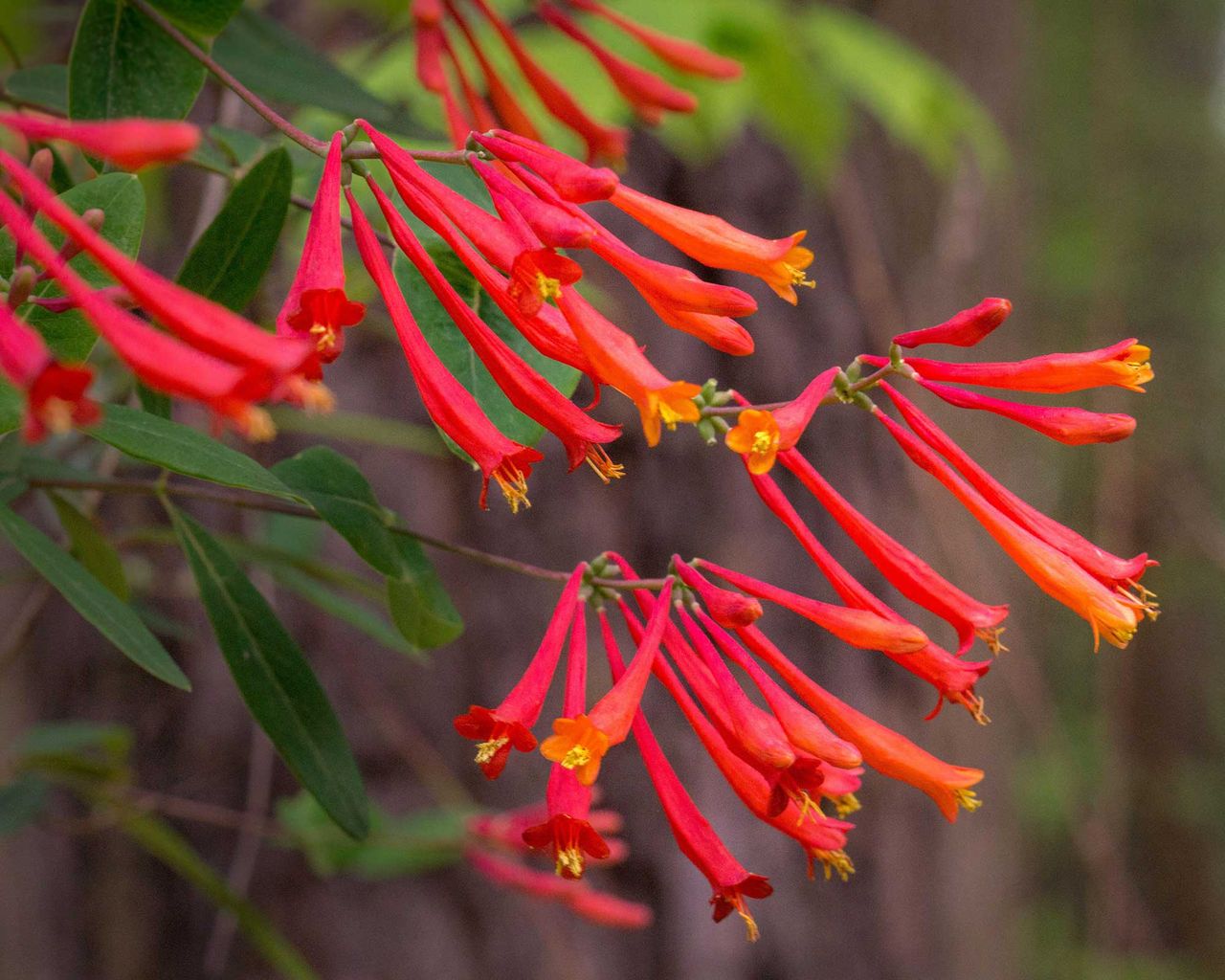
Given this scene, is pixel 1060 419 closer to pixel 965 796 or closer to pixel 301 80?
pixel 965 796

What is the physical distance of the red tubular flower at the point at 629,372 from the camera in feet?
2.04

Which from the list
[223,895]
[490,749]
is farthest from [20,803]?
[490,749]

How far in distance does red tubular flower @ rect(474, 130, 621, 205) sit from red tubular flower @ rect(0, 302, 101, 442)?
11.7 inches

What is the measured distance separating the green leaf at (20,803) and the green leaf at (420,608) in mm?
673

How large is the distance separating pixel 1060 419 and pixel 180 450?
22.7 inches

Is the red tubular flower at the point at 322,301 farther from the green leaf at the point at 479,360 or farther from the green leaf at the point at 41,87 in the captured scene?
the green leaf at the point at 41,87

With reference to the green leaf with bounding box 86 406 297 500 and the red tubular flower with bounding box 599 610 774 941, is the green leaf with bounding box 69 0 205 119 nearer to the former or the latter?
the green leaf with bounding box 86 406 297 500

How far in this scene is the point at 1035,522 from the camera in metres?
0.79

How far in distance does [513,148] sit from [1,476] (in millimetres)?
503

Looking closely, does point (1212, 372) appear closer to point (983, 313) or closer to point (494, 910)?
point (494, 910)

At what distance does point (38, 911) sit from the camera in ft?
6.30

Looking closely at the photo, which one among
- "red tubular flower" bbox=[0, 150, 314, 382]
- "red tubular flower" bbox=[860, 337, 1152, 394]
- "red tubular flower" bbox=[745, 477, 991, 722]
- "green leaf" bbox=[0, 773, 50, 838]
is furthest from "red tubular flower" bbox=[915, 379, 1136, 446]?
"green leaf" bbox=[0, 773, 50, 838]

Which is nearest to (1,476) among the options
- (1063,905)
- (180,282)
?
(180,282)

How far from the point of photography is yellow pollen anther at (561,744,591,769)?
0.69m
